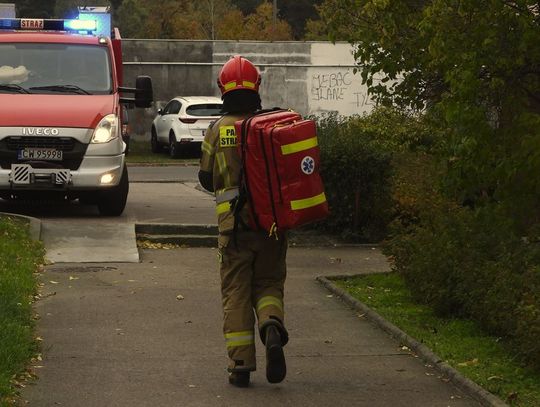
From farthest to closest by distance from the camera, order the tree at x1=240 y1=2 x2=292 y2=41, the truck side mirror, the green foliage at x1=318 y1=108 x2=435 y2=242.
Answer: the tree at x1=240 y1=2 x2=292 y2=41, the truck side mirror, the green foliage at x1=318 y1=108 x2=435 y2=242

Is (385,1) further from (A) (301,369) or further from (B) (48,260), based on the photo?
(B) (48,260)

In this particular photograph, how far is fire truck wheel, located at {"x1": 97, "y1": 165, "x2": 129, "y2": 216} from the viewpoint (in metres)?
15.6

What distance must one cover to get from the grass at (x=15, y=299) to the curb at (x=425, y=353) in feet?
8.35

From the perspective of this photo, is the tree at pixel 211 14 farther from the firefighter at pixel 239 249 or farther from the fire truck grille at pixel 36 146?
the firefighter at pixel 239 249

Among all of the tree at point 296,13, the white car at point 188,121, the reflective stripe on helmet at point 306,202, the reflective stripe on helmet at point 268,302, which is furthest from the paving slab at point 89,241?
the tree at point 296,13

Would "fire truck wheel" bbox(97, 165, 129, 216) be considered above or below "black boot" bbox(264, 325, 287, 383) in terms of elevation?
below

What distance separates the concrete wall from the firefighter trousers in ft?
95.0

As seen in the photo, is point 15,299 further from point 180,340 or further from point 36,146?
point 36,146

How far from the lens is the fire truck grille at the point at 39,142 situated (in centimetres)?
1473

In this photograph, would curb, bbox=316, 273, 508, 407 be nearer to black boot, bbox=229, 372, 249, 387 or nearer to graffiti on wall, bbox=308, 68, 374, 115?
black boot, bbox=229, 372, 249, 387

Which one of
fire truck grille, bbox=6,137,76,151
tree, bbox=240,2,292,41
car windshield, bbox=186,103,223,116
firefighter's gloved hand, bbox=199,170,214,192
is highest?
firefighter's gloved hand, bbox=199,170,214,192

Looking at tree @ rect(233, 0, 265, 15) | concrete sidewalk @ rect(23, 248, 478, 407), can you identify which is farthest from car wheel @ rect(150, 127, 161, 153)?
tree @ rect(233, 0, 265, 15)

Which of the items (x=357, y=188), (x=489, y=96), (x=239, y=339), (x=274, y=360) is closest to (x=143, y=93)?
(x=357, y=188)

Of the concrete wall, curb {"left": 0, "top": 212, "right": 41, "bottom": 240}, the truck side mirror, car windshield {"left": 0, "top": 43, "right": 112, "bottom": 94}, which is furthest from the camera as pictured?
the concrete wall
